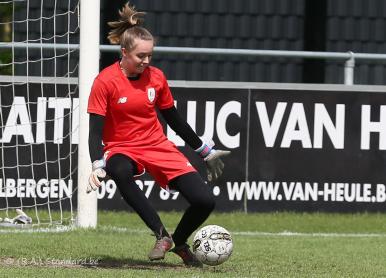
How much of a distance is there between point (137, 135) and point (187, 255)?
1004mm

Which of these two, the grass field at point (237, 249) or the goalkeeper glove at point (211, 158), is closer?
the grass field at point (237, 249)

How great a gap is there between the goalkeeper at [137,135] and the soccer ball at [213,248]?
0.13 m

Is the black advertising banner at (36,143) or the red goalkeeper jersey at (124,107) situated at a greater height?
the red goalkeeper jersey at (124,107)

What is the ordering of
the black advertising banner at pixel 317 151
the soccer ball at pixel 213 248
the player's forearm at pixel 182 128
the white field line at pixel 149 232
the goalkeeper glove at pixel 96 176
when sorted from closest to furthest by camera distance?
the goalkeeper glove at pixel 96 176, the soccer ball at pixel 213 248, the player's forearm at pixel 182 128, the white field line at pixel 149 232, the black advertising banner at pixel 317 151

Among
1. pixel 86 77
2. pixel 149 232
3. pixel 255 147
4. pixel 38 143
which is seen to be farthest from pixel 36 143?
pixel 255 147

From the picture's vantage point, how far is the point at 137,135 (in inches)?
372

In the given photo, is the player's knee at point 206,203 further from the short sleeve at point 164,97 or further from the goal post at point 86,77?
the goal post at point 86,77

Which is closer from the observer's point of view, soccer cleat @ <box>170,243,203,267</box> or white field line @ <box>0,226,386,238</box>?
soccer cleat @ <box>170,243,203,267</box>

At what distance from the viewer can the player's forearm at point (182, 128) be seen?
32.0 feet

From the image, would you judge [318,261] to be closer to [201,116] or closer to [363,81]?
[201,116]

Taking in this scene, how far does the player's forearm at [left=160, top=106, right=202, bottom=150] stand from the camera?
32.0 feet

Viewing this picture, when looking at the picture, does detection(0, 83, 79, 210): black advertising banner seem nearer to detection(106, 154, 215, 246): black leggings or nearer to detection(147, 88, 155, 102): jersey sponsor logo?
detection(147, 88, 155, 102): jersey sponsor logo

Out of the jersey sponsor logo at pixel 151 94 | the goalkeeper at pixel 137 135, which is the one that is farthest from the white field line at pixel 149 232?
the jersey sponsor logo at pixel 151 94

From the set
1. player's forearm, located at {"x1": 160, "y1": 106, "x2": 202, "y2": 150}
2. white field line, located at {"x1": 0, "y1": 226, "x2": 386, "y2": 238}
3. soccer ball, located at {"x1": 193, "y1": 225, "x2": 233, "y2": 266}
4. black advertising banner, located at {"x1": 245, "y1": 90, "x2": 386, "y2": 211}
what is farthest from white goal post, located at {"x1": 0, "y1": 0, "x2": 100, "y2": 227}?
soccer ball, located at {"x1": 193, "y1": 225, "x2": 233, "y2": 266}
